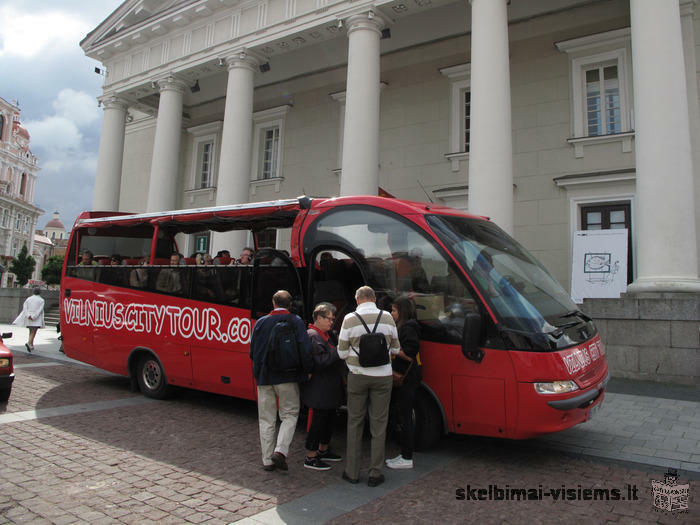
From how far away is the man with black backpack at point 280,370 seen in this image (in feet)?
15.5

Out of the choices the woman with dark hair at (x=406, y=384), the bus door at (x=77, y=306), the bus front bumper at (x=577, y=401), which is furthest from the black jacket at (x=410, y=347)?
the bus door at (x=77, y=306)

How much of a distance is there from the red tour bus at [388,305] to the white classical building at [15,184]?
8667 centimetres

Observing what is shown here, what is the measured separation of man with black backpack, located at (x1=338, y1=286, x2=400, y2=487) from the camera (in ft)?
14.6

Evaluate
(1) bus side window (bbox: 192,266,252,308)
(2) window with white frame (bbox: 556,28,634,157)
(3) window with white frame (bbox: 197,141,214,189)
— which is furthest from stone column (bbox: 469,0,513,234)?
(3) window with white frame (bbox: 197,141,214,189)

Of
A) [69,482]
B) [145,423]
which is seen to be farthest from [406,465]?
[145,423]

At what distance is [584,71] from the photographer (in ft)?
46.6

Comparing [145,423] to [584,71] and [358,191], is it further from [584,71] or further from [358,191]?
[584,71]

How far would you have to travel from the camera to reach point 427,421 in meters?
5.36

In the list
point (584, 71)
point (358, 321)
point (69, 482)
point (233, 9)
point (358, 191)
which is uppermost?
point (233, 9)

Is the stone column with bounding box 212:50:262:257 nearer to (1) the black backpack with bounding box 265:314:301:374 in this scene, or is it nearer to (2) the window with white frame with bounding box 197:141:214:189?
(2) the window with white frame with bounding box 197:141:214:189

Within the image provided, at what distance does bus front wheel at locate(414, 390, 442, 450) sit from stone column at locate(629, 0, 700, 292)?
6.31 metres

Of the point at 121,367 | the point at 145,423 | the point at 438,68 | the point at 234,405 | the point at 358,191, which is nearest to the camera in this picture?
the point at 145,423

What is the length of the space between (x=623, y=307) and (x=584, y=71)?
833 centimetres

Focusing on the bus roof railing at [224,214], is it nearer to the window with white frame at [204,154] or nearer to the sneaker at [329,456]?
the sneaker at [329,456]
